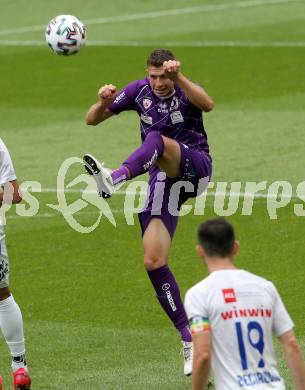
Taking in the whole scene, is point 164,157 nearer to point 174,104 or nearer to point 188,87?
point 188,87

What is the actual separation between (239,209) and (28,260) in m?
3.17

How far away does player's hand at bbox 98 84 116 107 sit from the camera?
11.8m

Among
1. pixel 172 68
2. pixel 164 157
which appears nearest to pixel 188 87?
pixel 172 68

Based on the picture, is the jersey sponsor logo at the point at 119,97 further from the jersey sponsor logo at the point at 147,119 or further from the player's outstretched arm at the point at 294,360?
the player's outstretched arm at the point at 294,360

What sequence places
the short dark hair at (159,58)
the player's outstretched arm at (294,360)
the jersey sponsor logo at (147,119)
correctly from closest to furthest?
the player's outstretched arm at (294,360), the short dark hair at (159,58), the jersey sponsor logo at (147,119)

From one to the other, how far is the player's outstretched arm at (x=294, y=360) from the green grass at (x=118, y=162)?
3.47 meters

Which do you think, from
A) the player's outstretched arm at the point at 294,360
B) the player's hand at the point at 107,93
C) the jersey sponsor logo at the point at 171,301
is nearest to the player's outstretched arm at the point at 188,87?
the player's hand at the point at 107,93

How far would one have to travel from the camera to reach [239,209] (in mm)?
16953

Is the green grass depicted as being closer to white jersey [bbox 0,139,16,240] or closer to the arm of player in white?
white jersey [bbox 0,139,16,240]

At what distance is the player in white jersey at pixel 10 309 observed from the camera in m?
10.5

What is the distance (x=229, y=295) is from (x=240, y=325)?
0.19 meters

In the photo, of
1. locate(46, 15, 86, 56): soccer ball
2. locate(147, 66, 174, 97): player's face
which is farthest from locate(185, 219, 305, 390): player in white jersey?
locate(46, 15, 86, 56): soccer ball

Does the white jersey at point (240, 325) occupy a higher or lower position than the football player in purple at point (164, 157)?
lower

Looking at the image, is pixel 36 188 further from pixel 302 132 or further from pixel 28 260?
pixel 302 132
